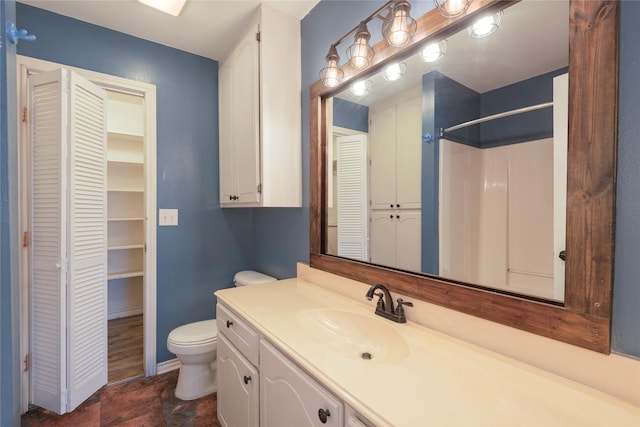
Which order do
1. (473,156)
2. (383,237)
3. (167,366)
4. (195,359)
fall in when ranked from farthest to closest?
(167,366) < (195,359) < (383,237) < (473,156)

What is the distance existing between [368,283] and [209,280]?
1.59 m

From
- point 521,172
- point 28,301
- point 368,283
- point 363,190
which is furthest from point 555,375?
point 28,301

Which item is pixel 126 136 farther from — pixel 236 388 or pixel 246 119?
pixel 236 388

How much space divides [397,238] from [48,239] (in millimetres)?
1962

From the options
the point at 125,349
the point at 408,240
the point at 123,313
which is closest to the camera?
the point at 408,240

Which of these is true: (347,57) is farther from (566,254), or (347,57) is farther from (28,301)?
(28,301)

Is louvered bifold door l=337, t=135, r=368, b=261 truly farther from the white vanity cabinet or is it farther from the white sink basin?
the white vanity cabinet

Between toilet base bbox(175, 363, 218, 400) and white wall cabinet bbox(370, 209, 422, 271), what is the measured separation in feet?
4.78

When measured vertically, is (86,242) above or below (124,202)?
below

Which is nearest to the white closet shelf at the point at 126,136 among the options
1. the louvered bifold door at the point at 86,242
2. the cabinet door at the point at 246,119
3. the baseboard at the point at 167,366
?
the louvered bifold door at the point at 86,242

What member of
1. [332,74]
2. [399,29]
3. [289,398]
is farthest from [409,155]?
[289,398]

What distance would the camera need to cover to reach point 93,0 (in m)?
1.70

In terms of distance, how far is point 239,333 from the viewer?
1.31 metres

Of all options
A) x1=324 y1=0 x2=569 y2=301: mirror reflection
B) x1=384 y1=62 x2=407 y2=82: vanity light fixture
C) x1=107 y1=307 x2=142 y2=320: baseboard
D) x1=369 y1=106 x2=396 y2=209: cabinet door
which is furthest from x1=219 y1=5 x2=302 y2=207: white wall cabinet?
x1=107 y1=307 x2=142 y2=320: baseboard
